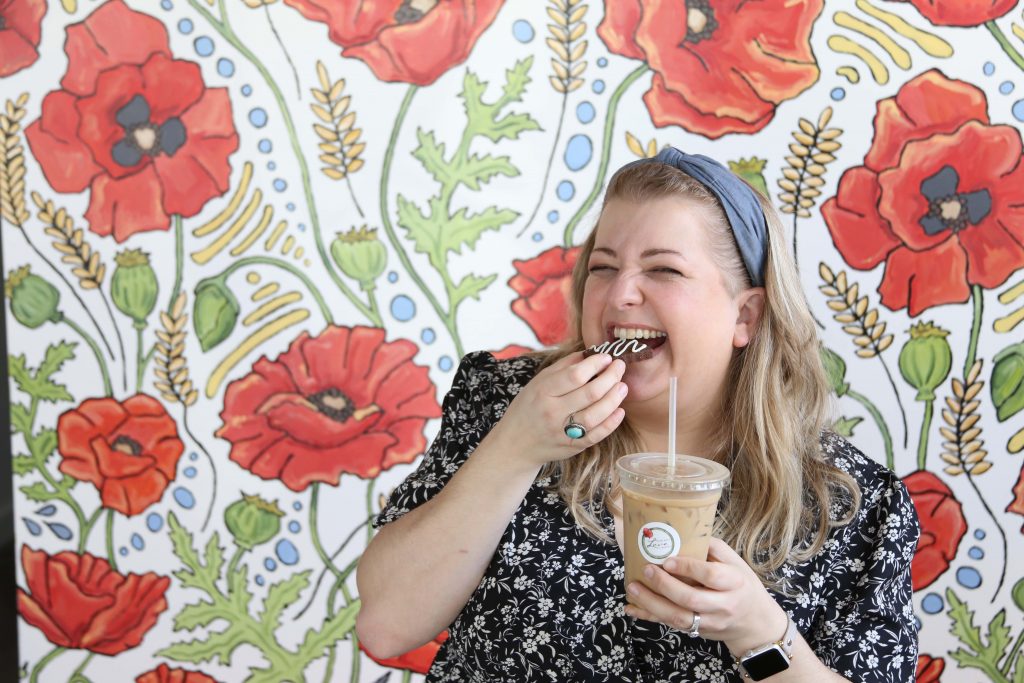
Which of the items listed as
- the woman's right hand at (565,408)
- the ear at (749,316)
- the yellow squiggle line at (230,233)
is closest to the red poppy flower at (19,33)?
the yellow squiggle line at (230,233)

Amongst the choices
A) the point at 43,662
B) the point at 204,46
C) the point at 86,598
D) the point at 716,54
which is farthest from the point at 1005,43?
the point at 43,662

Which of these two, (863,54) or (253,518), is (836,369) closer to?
(863,54)

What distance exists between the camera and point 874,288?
1913mm

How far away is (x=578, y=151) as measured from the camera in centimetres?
197

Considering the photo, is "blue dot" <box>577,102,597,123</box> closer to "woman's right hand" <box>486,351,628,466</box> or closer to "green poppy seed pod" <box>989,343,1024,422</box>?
"woman's right hand" <box>486,351,628,466</box>

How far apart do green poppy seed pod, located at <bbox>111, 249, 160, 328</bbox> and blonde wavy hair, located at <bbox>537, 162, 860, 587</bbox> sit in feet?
3.52

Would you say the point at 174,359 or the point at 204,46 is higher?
the point at 204,46

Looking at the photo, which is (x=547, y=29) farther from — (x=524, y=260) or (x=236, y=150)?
(x=236, y=150)

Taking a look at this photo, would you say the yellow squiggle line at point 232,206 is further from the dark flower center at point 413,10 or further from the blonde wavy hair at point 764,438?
the blonde wavy hair at point 764,438

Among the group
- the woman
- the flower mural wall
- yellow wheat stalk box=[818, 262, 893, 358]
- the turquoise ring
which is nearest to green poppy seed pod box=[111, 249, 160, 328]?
the flower mural wall

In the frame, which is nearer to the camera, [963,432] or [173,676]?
[963,432]

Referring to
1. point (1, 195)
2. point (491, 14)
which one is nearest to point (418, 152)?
point (491, 14)

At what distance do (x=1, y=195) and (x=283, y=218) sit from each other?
0.67 metres

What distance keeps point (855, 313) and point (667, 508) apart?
107cm
